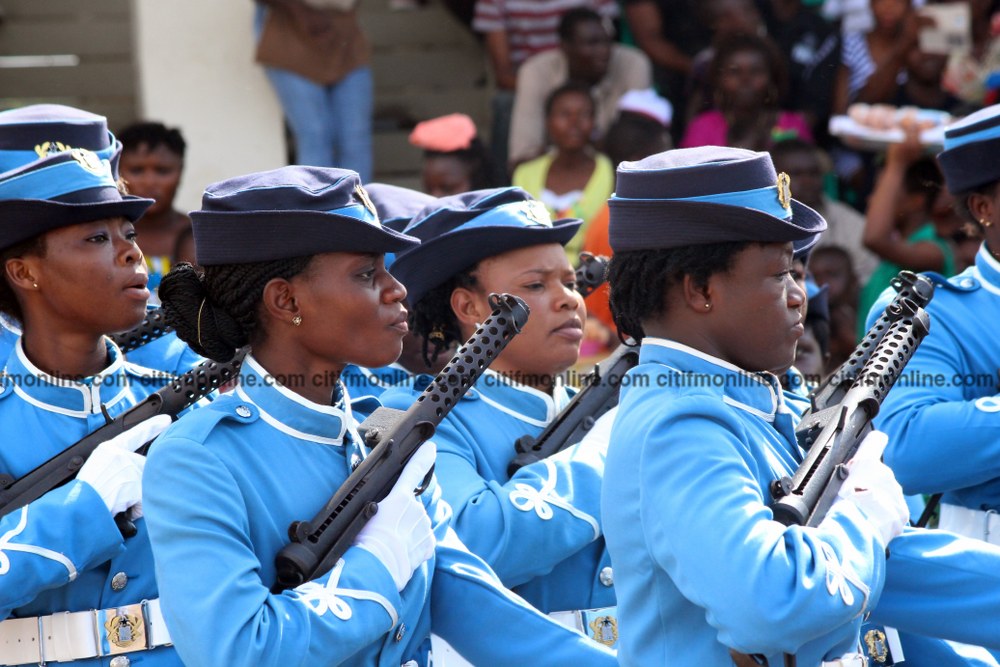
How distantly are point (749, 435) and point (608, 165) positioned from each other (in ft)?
19.6

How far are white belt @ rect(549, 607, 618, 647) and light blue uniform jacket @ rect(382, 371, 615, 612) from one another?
0.11ft

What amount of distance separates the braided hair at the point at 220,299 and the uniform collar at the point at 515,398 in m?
1.19

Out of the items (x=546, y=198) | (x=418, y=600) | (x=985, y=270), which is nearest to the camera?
(x=418, y=600)

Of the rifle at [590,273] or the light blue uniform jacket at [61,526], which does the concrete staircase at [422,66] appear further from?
the light blue uniform jacket at [61,526]

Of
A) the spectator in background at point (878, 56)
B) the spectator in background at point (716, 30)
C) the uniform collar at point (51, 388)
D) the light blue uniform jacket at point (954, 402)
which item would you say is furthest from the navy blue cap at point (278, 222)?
the spectator in background at point (878, 56)

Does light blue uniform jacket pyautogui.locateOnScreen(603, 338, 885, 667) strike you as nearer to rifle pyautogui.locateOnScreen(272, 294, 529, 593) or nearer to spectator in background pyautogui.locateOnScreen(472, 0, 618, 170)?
rifle pyautogui.locateOnScreen(272, 294, 529, 593)

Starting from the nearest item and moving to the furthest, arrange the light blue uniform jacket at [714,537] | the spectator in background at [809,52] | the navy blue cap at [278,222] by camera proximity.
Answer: the light blue uniform jacket at [714,537] < the navy blue cap at [278,222] < the spectator in background at [809,52]

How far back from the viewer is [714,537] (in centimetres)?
273

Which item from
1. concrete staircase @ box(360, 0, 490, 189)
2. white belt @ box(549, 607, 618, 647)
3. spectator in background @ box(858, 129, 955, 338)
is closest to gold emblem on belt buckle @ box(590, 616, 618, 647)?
white belt @ box(549, 607, 618, 647)

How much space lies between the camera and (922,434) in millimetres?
4242

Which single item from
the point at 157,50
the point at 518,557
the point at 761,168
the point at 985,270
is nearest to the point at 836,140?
the point at 157,50

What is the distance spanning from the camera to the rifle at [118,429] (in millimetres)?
3926

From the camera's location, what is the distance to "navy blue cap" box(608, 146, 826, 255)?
9.98 ft

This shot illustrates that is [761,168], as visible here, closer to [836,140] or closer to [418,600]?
[418,600]
